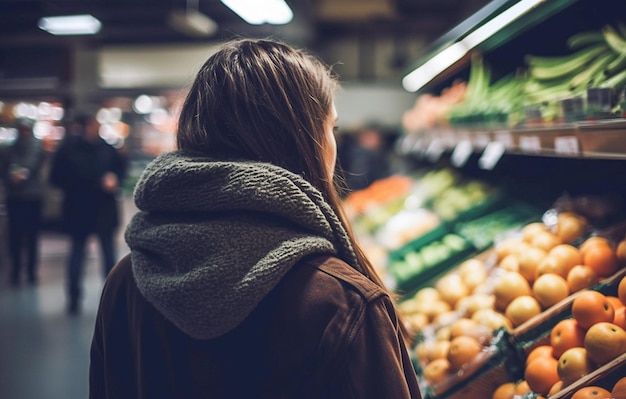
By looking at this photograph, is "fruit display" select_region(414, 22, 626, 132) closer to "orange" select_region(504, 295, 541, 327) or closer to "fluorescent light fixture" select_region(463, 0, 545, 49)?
"fluorescent light fixture" select_region(463, 0, 545, 49)

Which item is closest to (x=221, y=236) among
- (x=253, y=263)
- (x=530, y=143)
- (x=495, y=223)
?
(x=253, y=263)

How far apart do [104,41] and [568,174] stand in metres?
11.6

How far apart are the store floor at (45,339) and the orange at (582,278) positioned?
3052 millimetres

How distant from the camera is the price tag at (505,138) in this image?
2.36 m

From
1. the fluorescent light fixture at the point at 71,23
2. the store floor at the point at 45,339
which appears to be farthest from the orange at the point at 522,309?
the fluorescent light fixture at the point at 71,23

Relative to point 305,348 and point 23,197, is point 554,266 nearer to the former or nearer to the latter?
point 305,348

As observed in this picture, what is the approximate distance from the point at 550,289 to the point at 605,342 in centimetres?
39

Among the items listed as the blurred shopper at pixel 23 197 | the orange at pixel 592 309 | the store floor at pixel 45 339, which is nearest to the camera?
the orange at pixel 592 309

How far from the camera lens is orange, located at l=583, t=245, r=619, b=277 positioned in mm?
1775

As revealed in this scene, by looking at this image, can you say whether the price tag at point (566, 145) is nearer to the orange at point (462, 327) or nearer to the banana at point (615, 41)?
the banana at point (615, 41)

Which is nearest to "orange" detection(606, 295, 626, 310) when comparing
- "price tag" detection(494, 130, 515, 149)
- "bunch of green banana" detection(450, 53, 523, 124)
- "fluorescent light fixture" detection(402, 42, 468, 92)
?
"price tag" detection(494, 130, 515, 149)

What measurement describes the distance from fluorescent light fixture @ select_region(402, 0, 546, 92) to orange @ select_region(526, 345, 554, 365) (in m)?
1.04

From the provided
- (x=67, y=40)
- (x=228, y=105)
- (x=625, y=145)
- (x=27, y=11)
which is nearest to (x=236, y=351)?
(x=228, y=105)

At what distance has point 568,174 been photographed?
2.76 metres
